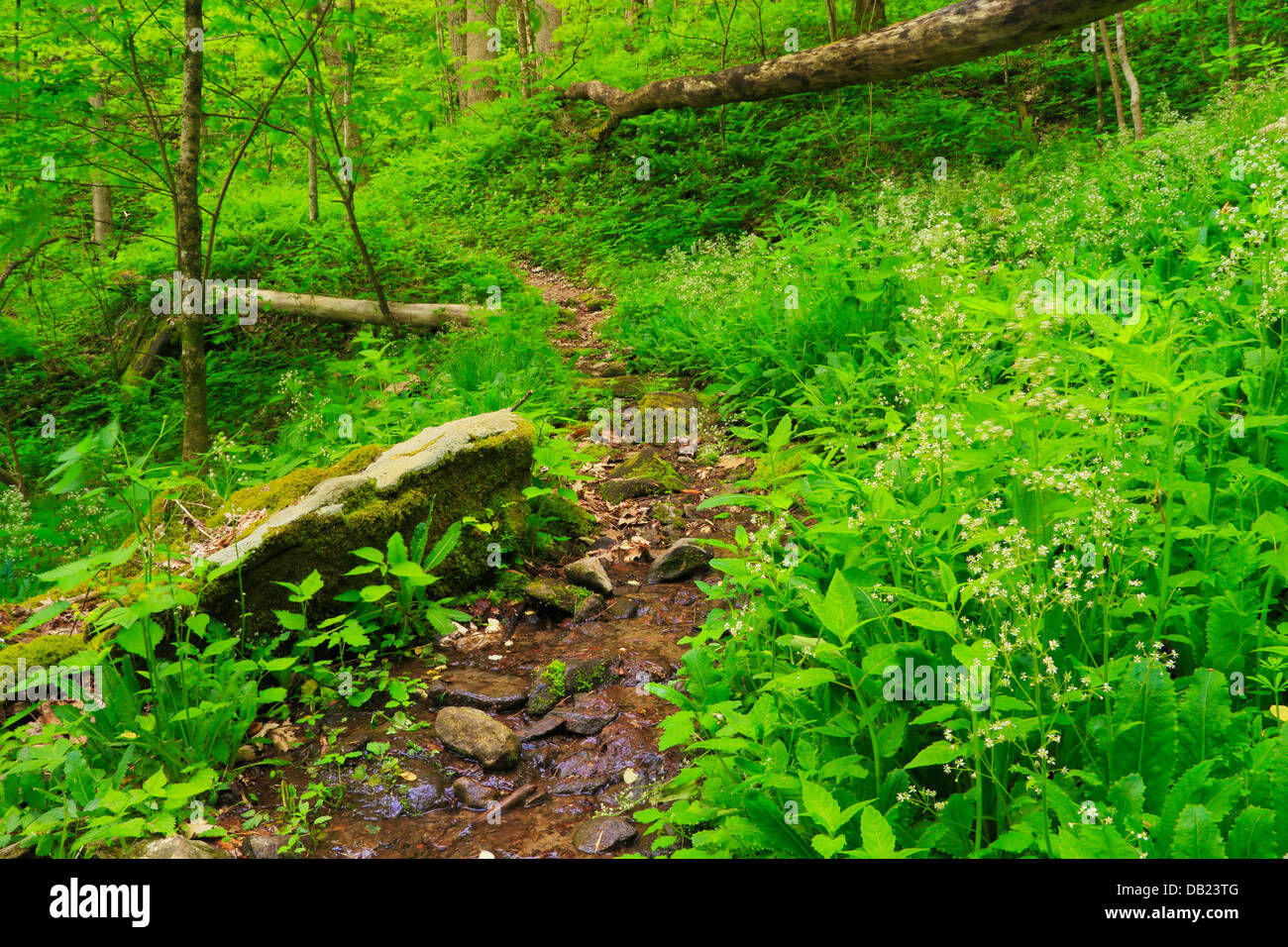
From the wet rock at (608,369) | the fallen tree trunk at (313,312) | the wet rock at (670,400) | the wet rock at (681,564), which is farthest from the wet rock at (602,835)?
the fallen tree trunk at (313,312)

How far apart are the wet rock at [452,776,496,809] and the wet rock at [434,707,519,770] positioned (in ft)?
0.35

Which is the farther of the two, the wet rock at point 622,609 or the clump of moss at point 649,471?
the clump of moss at point 649,471

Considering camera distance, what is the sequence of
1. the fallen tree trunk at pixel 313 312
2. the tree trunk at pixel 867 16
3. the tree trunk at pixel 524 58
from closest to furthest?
1. the fallen tree trunk at pixel 313 312
2. the tree trunk at pixel 867 16
3. the tree trunk at pixel 524 58

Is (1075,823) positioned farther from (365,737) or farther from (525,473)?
(525,473)

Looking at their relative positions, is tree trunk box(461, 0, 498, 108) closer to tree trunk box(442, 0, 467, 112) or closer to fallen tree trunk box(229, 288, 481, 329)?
Answer: tree trunk box(442, 0, 467, 112)

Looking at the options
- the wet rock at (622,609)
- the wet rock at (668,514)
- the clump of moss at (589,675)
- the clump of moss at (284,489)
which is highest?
the clump of moss at (284,489)

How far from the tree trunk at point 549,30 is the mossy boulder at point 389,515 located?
675 inches

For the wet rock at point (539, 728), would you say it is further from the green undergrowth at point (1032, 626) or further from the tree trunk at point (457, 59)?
the tree trunk at point (457, 59)

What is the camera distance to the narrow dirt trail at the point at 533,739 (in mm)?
2947

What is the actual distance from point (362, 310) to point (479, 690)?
28.7ft
